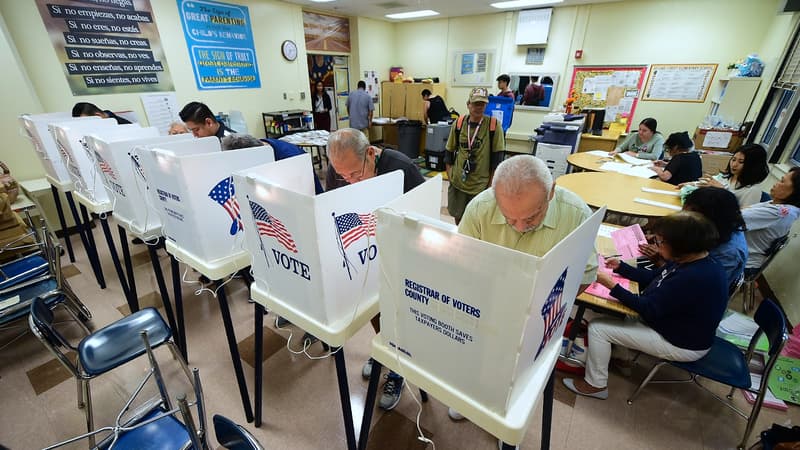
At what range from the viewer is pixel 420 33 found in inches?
283

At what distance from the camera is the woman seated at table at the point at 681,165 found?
2.99 meters

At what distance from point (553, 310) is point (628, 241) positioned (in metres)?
1.70

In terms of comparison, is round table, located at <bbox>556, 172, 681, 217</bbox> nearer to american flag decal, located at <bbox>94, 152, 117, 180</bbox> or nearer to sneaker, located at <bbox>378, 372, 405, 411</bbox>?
sneaker, located at <bbox>378, 372, 405, 411</bbox>

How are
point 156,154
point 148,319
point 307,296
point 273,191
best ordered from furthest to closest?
point 148,319 < point 156,154 < point 307,296 < point 273,191

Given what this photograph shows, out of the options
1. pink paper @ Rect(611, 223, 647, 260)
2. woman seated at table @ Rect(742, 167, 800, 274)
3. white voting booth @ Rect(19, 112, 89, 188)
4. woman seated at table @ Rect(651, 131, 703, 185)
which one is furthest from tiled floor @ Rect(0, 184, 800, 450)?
woman seated at table @ Rect(651, 131, 703, 185)

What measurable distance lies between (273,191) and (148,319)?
1161mm

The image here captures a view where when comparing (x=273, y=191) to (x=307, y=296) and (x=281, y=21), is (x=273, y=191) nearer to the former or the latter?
(x=307, y=296)

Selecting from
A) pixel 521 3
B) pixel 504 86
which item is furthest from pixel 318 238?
pixel 521 3

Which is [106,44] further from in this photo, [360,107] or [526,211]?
[526,211]

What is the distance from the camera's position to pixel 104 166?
5.72ft

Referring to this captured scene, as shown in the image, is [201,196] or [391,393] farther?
[391,393]

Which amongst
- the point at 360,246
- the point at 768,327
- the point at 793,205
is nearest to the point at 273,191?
the point at 360,246

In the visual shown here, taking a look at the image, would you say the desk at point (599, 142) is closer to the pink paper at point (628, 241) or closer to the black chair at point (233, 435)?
the pink paper at point (628, 241)

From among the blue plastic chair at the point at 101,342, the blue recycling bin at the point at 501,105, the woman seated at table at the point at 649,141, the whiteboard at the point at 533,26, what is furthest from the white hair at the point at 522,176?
the whiteboard at the point at 533,26
